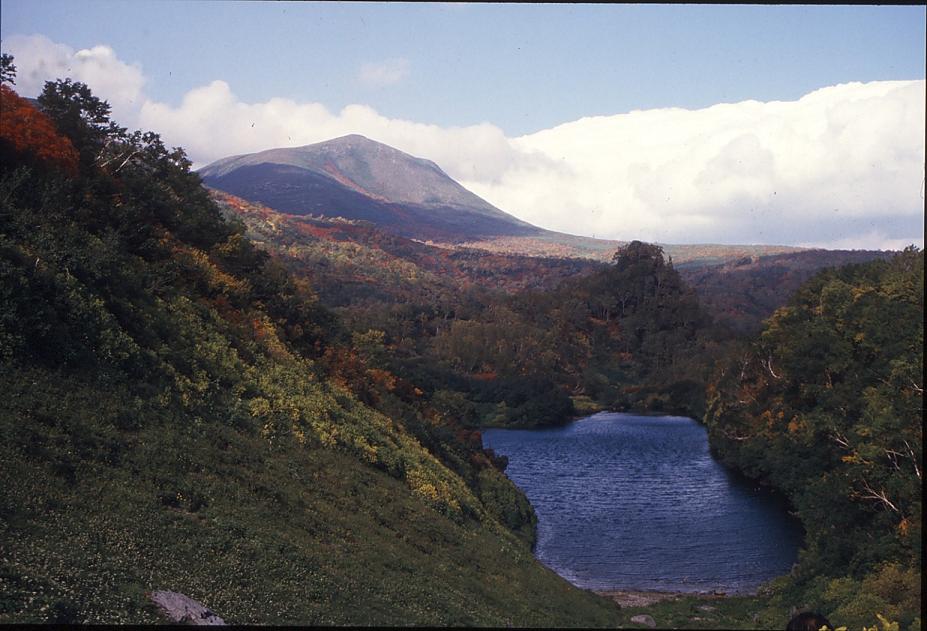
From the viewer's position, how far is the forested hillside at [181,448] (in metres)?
12.3

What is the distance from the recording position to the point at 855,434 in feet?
102

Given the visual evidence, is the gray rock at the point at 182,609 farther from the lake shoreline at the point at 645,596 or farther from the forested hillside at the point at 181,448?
the lake shoreline at the point at 645,596

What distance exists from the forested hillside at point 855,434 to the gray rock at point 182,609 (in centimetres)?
1850

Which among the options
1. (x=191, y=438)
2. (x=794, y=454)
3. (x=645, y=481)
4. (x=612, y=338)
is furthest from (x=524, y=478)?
(x=612, y=338)

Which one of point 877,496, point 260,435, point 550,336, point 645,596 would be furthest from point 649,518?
point 550,336

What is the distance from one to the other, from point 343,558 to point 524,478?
1681 inches

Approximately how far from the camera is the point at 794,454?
136ft

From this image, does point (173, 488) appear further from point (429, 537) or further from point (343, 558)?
point (429, 537)

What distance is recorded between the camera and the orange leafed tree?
25891 mm

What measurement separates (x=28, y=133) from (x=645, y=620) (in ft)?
87.5

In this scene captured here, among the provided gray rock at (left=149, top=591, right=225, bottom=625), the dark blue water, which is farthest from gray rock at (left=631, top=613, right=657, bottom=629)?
gray rock at (left=149, top=591, right=225, bottom=625)

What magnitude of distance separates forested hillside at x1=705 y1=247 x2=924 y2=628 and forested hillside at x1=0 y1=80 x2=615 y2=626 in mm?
9049

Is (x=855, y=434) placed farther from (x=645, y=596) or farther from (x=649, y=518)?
(x=649, y=518)

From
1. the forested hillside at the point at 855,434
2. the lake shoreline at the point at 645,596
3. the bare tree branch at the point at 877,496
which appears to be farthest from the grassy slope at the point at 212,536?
the bare tree branch at the point at 877,496
